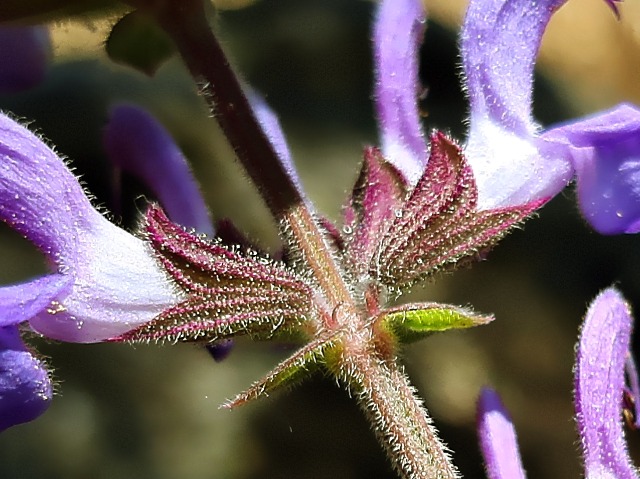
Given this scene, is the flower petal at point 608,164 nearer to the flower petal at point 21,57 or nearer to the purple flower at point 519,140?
the purple flower at point 519,140

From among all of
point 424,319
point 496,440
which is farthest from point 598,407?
point 424,319

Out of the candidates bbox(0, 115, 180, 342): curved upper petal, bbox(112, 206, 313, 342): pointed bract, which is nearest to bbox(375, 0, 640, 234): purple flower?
bbox(112, 206, 313, 342): pointed bract

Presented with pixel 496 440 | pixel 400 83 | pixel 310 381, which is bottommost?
pixel 310 381

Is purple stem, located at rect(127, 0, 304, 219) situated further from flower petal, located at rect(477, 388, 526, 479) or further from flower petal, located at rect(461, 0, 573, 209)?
flower petal, located at rect(477, 388, 526, 479)

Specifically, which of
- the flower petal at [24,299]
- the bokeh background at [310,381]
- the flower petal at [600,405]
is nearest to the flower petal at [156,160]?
the flower petal at [24,299]

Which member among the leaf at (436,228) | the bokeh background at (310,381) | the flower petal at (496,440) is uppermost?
the leaf at (436,228)

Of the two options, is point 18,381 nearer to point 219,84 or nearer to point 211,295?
point 211,295

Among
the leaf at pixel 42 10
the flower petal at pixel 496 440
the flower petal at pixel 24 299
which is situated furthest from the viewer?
the flower petal at pixel 496 440
